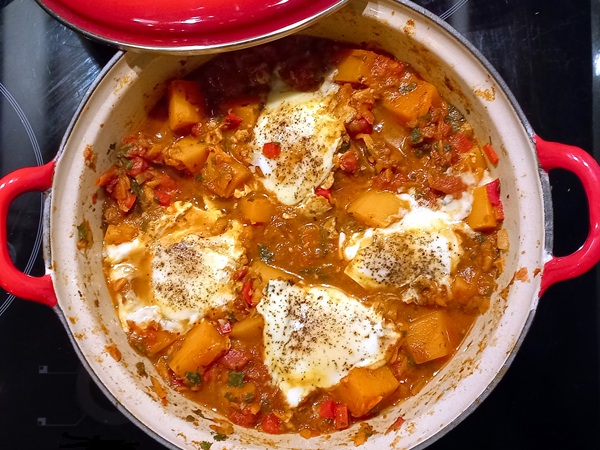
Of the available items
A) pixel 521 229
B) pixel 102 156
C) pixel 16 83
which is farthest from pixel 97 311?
pixel 521 229

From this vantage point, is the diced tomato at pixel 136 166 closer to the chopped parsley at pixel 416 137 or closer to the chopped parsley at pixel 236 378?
the chopped parsley at pixel 236 378

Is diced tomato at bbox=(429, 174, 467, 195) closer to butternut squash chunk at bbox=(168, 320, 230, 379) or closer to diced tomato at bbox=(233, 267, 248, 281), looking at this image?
diced tomato at bbox=(233, 267, 248, 281)

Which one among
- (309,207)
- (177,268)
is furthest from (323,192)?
(177,268)

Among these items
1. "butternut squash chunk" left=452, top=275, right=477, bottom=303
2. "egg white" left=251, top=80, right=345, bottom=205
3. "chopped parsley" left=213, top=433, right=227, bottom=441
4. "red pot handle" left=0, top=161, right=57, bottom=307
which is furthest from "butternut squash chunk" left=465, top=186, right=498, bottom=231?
"red pot handle" left=0, top=161, right=57, bottom=307

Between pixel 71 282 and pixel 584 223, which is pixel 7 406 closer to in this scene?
pixel 71 282

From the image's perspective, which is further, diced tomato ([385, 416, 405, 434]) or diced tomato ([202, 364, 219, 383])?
diced tomato ([202, 364, 219, 383])

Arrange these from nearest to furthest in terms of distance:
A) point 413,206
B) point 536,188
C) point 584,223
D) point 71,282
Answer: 1. point 536,188
2. point 71,282
3. point 413,206
4. point 584,223

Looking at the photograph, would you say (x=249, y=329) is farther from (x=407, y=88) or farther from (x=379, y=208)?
(x=407, y=88)

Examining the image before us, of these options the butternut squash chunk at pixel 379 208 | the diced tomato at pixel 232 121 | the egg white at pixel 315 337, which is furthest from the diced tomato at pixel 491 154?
the diced tomato at pixel 232 121
